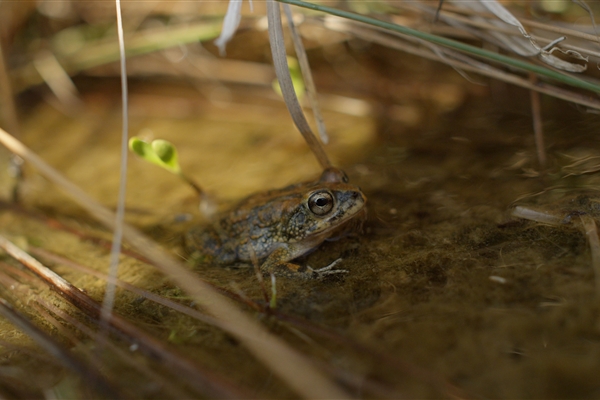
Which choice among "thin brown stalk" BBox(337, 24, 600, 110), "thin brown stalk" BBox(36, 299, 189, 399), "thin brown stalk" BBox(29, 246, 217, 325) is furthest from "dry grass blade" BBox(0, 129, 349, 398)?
"thin brown stalk" BBox(337, 24, 600, 110)

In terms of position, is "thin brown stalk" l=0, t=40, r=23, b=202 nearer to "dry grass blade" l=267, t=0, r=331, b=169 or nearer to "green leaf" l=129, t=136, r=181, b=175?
"green leaf" l=129, t=136, r=181, b=175

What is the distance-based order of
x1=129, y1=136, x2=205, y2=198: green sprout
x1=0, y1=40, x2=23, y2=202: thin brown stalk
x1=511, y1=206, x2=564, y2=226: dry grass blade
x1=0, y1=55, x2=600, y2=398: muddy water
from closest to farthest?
1. x1=0, y1=55, x2=600, y2=398: muddy water
2. x1=511, y1=206, x2=564, y2=226: dry grass blade
3. x1=129, y1=136, x2=205, y2=198: green sprout
4. x1=0, y1=40, x2=23, y2=202: thin brown stalk

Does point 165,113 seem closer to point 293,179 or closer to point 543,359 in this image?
point 293,179

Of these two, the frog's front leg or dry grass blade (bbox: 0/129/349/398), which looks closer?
dry grass blade (bbox: 0/129/349/398)

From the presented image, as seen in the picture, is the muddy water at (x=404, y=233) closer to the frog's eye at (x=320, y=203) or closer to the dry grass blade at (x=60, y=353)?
the dry grass blade at (x=60, y=353)

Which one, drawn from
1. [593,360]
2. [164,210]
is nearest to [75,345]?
[164,210]

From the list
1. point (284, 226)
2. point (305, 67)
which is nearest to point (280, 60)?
point (305, 67)

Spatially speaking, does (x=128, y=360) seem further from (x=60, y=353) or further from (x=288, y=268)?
(x=288, y=268)
